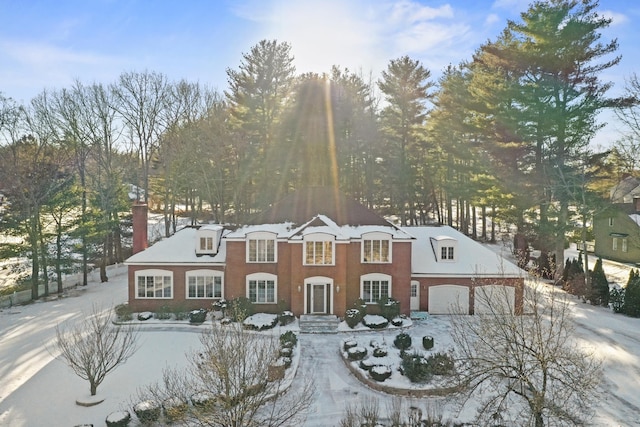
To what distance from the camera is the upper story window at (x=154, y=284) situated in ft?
76.6

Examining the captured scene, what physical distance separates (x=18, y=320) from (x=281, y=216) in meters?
15.8

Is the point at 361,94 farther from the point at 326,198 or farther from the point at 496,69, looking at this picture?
the point at 326,198

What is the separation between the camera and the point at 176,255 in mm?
23750

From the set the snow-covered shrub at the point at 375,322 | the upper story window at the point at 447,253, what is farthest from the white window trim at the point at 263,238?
the upper story window at the point at 447,253

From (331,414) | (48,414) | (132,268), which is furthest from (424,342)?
(132,268)

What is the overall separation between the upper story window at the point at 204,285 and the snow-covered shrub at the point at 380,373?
37.6 ft

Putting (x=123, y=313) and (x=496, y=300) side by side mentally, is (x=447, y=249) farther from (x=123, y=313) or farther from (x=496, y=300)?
(x=123, y=313)

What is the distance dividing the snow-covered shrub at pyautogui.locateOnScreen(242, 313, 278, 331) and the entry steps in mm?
1458

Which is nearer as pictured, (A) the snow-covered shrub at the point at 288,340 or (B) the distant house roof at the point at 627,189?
(A) the snow-covered shrub at the point at 288,340

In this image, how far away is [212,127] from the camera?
3891cm

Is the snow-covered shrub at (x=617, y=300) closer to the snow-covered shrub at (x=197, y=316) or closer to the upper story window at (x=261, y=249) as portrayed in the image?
the upper story window at (x=261, y=249)

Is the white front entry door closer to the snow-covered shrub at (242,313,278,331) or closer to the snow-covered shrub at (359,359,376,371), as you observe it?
the snow-covered shrub at (242,313,278,331)

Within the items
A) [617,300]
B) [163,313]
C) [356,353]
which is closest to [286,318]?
[356,353]

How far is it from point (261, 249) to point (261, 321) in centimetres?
412
